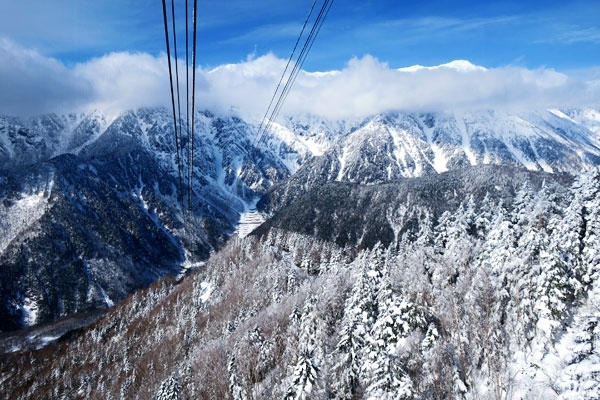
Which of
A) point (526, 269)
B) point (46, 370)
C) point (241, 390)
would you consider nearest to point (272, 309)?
point (241, 390)

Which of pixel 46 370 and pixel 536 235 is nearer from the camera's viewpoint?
pixel 536 235

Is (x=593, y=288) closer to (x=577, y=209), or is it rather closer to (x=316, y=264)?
(x=577, y=209)

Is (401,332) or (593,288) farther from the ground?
(593,288)

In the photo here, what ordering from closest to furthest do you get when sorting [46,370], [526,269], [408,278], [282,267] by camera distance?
[526,269]
[408,278]
[282,267]
[46,370]

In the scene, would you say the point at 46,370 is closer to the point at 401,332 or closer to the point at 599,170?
the point at 401,332

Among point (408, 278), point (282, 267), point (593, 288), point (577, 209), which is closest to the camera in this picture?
point (593, 288)

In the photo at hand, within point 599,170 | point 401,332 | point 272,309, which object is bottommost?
point 272,309

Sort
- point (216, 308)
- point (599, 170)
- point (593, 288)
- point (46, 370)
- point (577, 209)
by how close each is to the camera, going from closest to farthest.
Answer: point (593, 288) < point (577, 209) < point (599, 170) < point (216, 308) < point (46, 370)

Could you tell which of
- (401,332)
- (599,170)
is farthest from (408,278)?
(599,170)

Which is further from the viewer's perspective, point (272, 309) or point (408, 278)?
point (272, 309)
